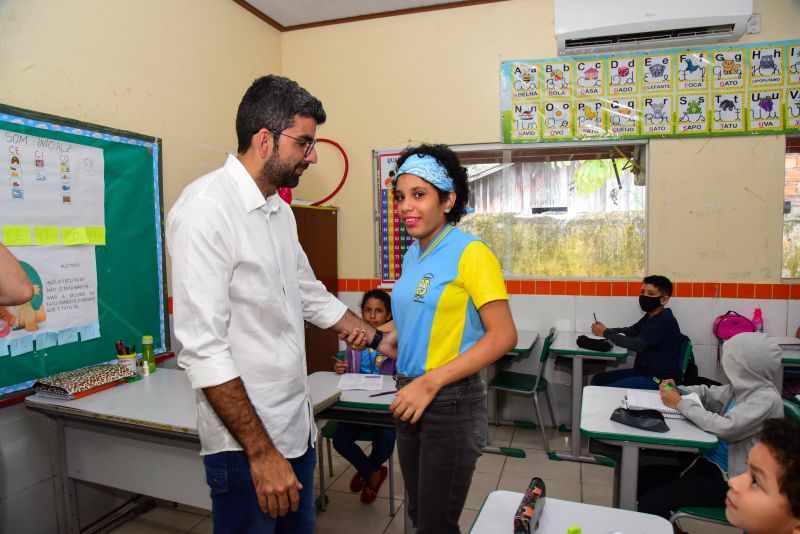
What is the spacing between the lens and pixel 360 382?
2.61m

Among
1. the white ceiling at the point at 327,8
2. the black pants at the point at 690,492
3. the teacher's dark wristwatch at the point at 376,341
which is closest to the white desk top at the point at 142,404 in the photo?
the teacher's dark wristwatch at the point at 376,341

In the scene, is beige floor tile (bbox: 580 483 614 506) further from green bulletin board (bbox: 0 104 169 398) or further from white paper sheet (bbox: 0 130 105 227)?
white paper sheet (bbox: 0 130 105 227)

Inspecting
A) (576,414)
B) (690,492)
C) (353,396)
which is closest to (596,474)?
(576,414)

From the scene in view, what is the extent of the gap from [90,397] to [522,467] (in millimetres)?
2601

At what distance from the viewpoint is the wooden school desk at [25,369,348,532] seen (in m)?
2.12

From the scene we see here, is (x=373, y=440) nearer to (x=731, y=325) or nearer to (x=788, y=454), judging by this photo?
(x=788, y=454)

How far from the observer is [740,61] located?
3645 millimetres

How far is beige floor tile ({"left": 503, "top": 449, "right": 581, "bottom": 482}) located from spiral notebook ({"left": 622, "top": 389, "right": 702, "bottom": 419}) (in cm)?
119

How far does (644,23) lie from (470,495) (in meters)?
3.32

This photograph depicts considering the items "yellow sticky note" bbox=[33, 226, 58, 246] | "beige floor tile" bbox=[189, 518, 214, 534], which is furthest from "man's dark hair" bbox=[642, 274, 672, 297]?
"yellow sticky note" bbox=[33, 226, 58, 246]

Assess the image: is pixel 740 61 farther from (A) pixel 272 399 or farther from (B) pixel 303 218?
(A) pixel 272 399

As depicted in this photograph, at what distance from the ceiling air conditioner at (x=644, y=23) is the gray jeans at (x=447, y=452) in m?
3.15

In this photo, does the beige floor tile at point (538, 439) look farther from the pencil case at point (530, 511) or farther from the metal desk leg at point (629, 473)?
the pencil case at point (530, 511)

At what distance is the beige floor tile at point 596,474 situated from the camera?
3.27 m
